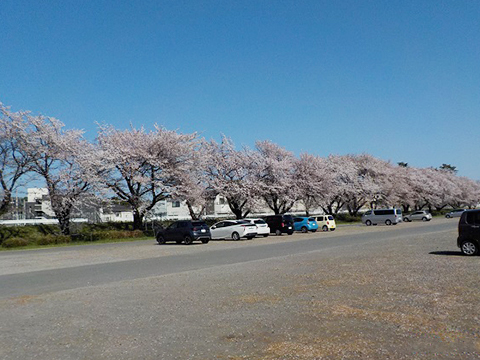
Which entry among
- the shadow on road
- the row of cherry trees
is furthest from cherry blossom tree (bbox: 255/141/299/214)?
the shadow on road

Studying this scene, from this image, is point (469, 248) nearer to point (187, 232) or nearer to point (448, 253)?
point (448, 253)

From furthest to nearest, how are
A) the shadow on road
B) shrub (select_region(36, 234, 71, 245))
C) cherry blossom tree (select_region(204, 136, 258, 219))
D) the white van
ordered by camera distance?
the white van < cherry blossom tree (select_region(204, 136, 258, 219)) < shrub (select_region(36, 234, 71, 245)) < the shadow on road

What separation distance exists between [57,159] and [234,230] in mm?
17114

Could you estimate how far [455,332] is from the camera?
6.05 m

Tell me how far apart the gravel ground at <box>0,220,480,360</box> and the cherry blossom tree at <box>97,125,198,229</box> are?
1175 inches

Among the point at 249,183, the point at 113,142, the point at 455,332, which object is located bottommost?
the point at 455,332

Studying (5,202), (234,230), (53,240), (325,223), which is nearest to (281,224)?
(234,230)

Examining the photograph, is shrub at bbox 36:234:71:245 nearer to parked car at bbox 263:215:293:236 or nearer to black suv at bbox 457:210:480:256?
parked car at bbox 263:215:293:236

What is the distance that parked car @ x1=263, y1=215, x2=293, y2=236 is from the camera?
3853 centimetres

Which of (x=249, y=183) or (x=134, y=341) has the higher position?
(x=249, y=183)

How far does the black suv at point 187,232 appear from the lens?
2976cm

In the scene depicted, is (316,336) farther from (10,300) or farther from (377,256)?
(377,256)

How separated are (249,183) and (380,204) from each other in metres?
37.8

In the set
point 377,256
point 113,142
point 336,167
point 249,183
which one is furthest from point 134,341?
point 336,167
